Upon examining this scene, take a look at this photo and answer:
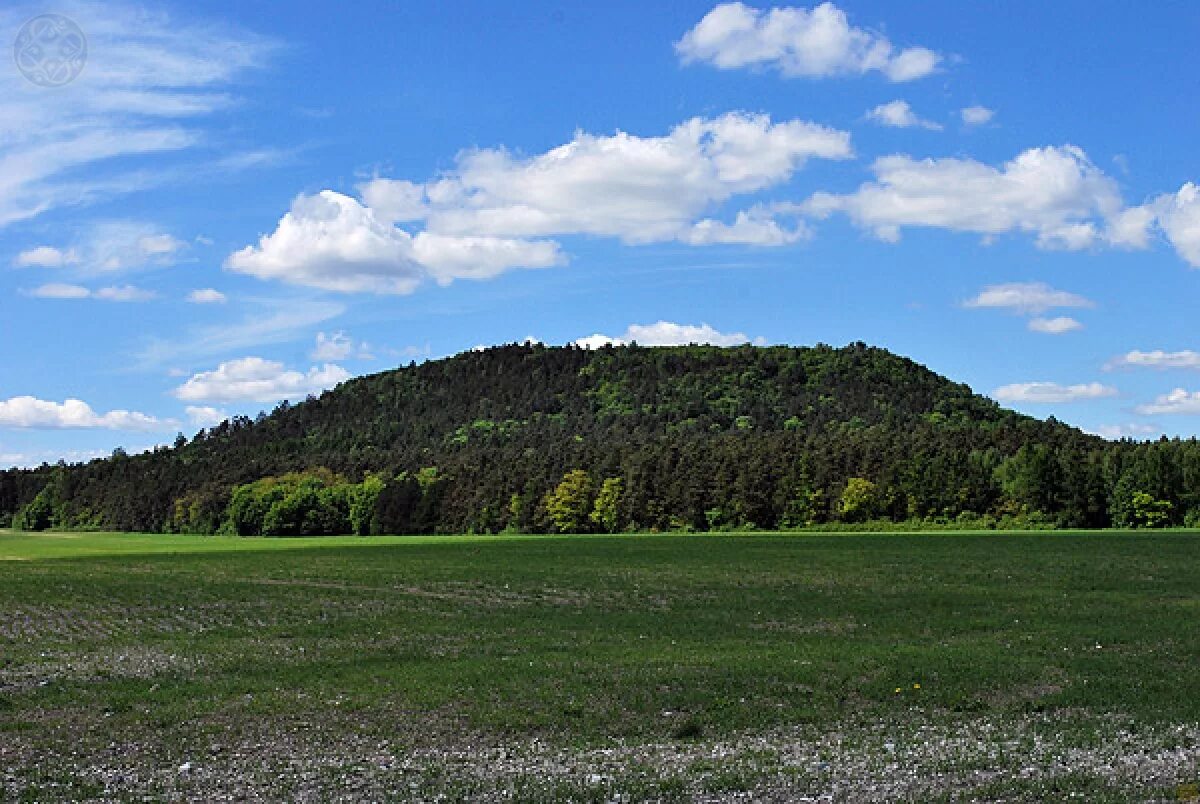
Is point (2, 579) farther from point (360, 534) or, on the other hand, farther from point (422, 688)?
point (360, 534)

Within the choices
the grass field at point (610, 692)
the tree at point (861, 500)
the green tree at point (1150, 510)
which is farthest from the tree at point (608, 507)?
the grass field at point (610, 692)

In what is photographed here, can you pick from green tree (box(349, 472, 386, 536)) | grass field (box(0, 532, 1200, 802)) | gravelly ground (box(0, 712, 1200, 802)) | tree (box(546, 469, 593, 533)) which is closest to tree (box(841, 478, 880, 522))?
tree (box(546, 469, 593, 533))

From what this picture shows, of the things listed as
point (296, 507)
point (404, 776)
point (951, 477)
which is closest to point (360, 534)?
point (296, 507)

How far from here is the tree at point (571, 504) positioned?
16362 centimetres

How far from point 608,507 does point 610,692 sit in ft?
450

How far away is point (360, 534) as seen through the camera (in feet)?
579

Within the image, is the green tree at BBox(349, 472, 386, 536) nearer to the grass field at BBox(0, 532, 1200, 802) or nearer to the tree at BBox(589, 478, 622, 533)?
the tree at BBox(589, 478, 622, 533)

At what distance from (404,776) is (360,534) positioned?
163273 millimetres

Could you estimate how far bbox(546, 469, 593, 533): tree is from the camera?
537ft

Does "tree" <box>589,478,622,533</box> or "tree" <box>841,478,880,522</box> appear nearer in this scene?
"tree" <box>841,478,880,522</box>

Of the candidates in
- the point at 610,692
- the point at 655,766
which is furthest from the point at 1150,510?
the point at 655,766

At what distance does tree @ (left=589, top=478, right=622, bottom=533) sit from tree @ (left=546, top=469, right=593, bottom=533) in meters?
1.49

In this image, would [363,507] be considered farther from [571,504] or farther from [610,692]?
[610,692]

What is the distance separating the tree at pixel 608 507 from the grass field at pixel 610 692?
345 feet
